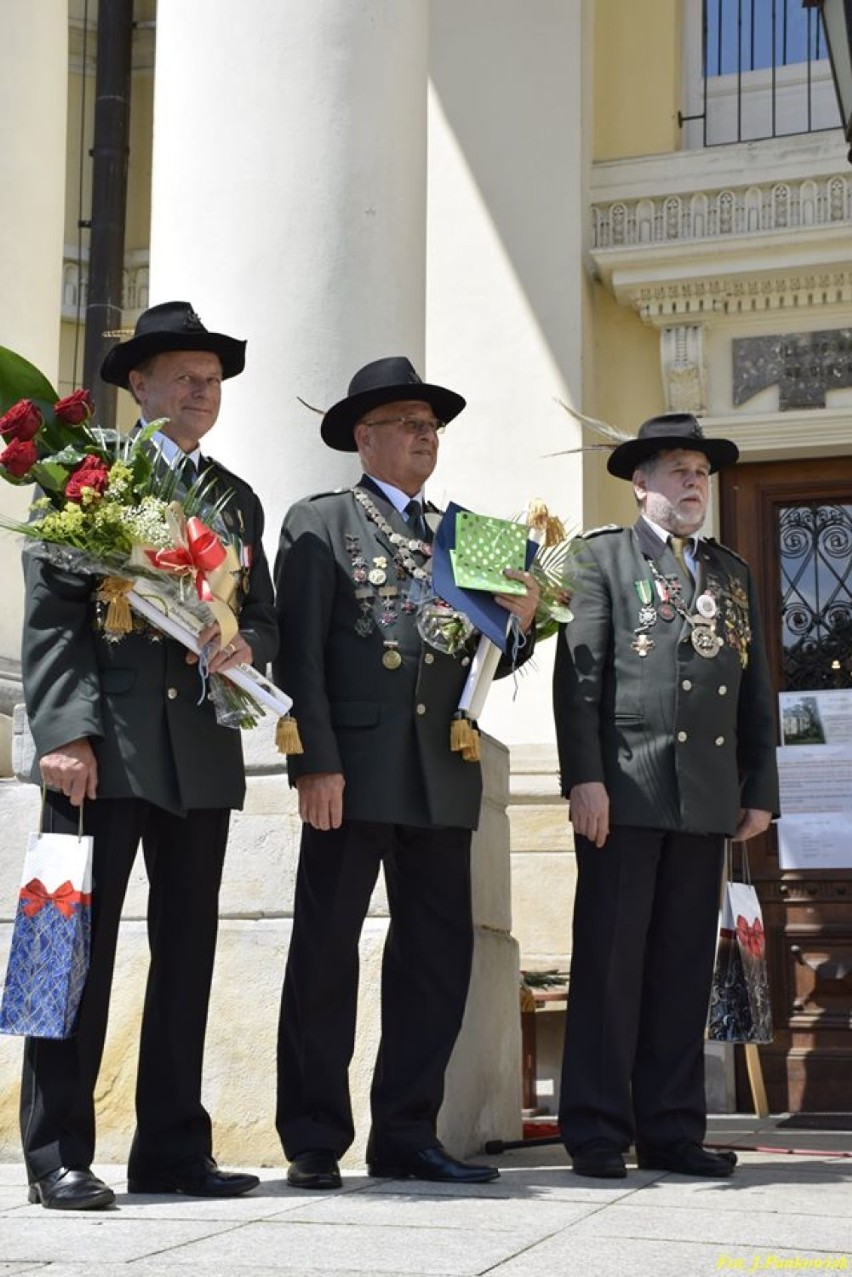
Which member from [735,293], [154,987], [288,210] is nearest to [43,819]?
[154,987]

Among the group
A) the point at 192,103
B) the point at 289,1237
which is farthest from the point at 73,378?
the point at 289,1237

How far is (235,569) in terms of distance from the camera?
5.09m

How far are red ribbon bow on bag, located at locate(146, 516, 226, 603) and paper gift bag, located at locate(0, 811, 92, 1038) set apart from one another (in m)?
0.67

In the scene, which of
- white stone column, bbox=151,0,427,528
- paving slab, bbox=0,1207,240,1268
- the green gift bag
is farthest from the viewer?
white stone column, bbox=151,0,427,528

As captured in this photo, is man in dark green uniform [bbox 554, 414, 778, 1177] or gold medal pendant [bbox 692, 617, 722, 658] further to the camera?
gold medal pendant [bbox 692, 617, 722, 658]

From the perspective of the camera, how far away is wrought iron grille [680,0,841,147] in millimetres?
9859

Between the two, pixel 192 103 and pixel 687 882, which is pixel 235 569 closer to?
pixel 687 882

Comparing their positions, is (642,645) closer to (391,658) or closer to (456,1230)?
(391,658)

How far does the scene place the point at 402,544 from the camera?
5.51m

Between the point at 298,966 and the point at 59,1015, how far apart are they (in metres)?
0.79

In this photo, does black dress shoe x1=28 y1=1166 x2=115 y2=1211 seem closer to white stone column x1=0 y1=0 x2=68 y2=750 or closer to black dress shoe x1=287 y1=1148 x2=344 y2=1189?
black dress shoe x1=287 y1=1148 x2=344 y2=1189

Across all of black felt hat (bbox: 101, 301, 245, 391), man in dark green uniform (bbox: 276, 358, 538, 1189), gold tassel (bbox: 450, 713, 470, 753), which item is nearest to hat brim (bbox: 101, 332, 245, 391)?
black felt hat (bbox: 101, 301, 245, 391)

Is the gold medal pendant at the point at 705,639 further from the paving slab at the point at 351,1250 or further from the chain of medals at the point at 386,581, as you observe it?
the paving slab at the point at 351,1250

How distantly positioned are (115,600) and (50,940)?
0.82 meters
